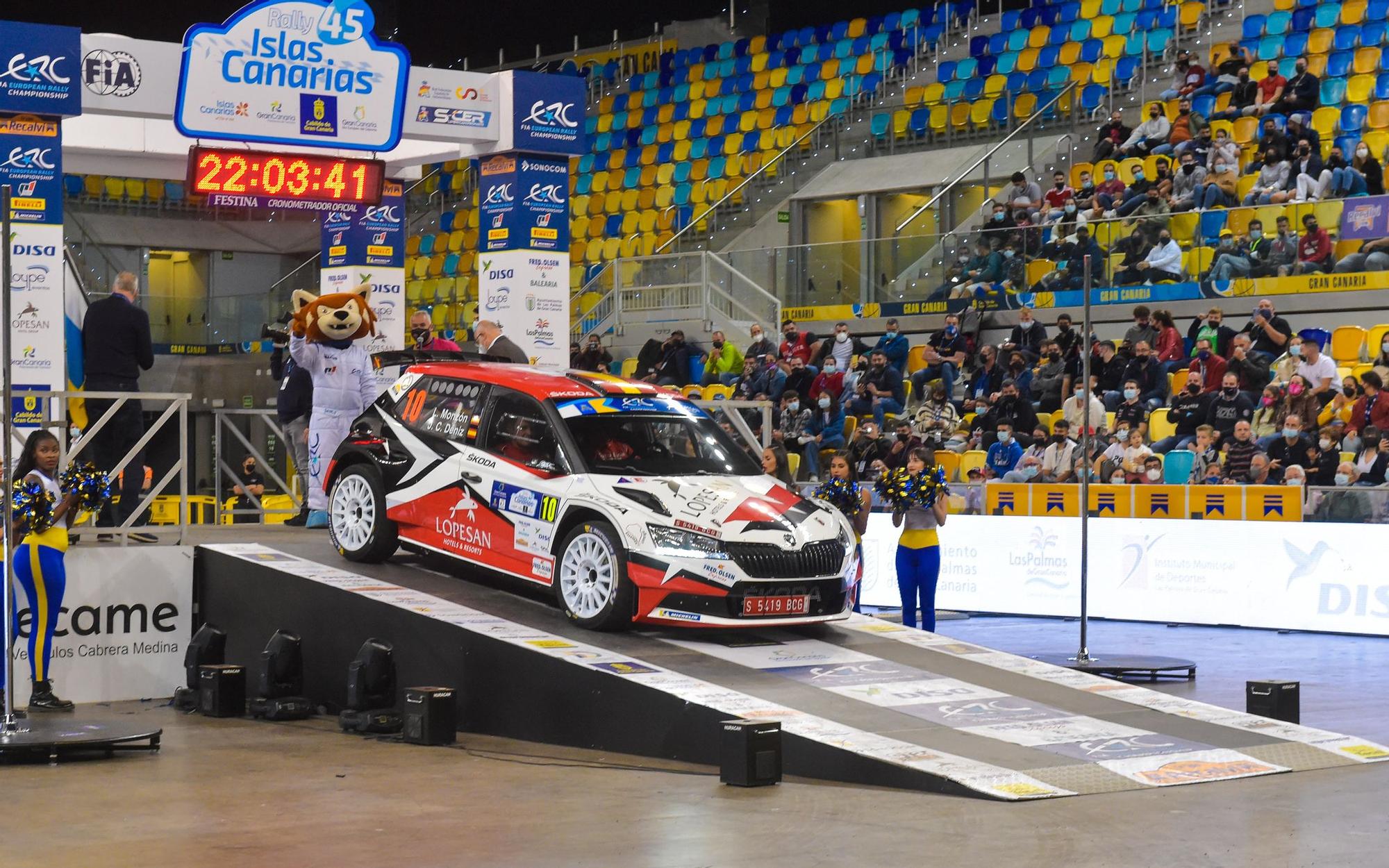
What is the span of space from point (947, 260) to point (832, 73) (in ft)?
35.3

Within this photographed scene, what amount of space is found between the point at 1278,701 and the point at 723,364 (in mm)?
15159

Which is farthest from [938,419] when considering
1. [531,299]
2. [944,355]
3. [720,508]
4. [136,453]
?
[136,453]

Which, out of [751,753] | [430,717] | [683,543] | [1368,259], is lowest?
[430,717]

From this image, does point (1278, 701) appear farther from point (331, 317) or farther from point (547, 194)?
point (547, 194)

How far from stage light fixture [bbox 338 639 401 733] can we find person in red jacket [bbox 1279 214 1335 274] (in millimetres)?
14299

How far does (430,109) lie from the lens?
65.0 feet

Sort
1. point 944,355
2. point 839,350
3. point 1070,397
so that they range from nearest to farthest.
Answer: point 1070,397 → point 944,355 → point 839,350

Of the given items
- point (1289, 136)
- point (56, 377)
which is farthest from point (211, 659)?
point (1289, 136)

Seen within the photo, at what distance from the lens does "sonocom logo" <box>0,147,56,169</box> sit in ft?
58.0

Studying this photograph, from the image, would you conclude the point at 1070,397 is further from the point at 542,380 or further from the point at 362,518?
the point at 362,518

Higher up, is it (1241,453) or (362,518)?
(1241,453)

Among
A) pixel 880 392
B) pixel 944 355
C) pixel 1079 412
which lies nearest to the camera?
pixel 1079 412

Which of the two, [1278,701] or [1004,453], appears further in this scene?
[1004,453]

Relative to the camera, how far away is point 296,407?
1664 cm
